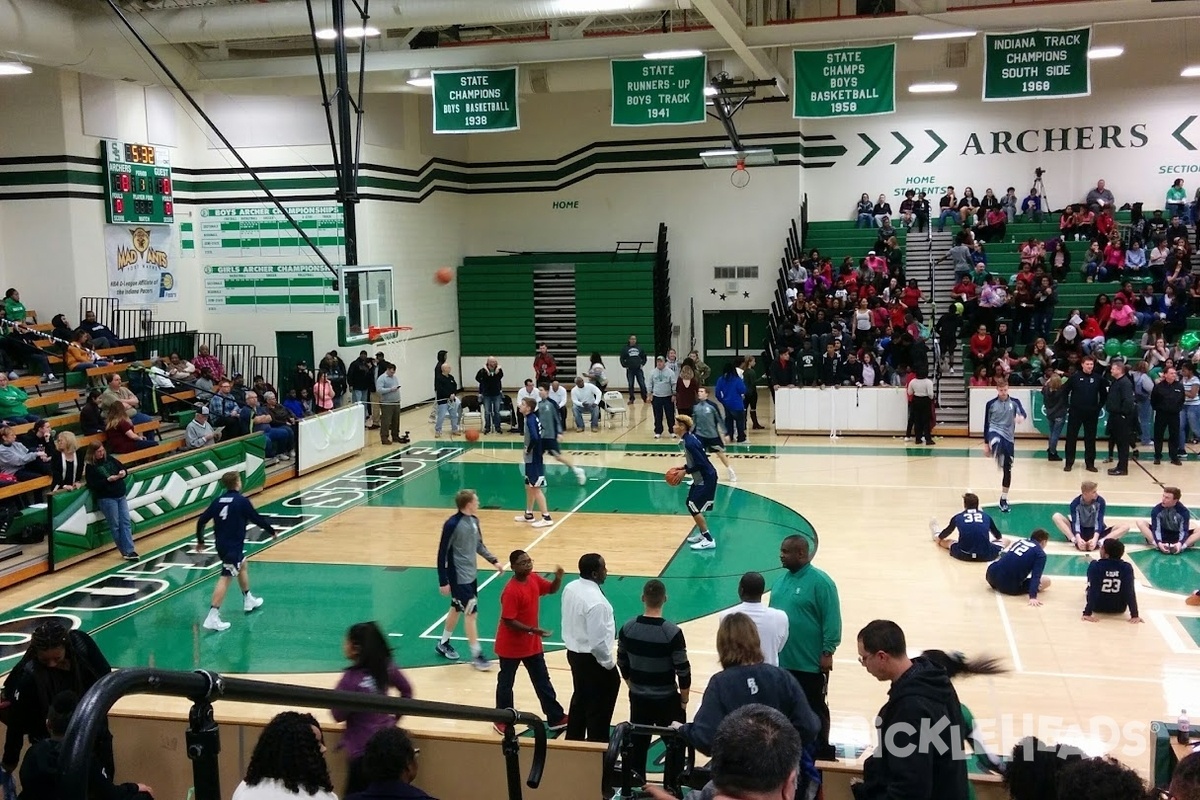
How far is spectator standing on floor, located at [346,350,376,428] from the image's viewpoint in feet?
76.3

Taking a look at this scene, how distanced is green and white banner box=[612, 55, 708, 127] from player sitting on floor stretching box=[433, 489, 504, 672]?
9927mm

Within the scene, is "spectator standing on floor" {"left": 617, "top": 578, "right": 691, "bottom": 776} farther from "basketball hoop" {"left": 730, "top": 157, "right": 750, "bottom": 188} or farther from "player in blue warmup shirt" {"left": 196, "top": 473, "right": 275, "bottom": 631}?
"basketball hoop" {"left": 730, "top": 157, "right": 750, "bottom": 188}

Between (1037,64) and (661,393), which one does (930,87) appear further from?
(661,393)

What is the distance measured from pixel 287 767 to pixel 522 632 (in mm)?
4548

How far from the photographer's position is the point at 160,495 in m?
15.3

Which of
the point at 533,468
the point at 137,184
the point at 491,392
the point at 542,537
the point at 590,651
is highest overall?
the point at 137,184

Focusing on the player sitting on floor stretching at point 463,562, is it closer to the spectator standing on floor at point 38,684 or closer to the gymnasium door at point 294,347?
the spectator standing on floor at point 38,684

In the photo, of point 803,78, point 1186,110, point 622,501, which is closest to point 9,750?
point 622,501

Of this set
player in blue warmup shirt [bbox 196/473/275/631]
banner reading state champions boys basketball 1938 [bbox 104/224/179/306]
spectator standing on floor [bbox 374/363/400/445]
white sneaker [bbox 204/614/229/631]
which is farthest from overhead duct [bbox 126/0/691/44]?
white sneaker [bbox 204/614/229/631]

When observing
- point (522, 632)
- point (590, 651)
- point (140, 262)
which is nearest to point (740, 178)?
point (140, 262)

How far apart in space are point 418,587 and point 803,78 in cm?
1019

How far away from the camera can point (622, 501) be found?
54.6 ft

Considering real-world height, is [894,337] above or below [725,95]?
below

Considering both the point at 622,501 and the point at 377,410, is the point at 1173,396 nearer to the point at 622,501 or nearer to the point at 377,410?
the point at 622,501
